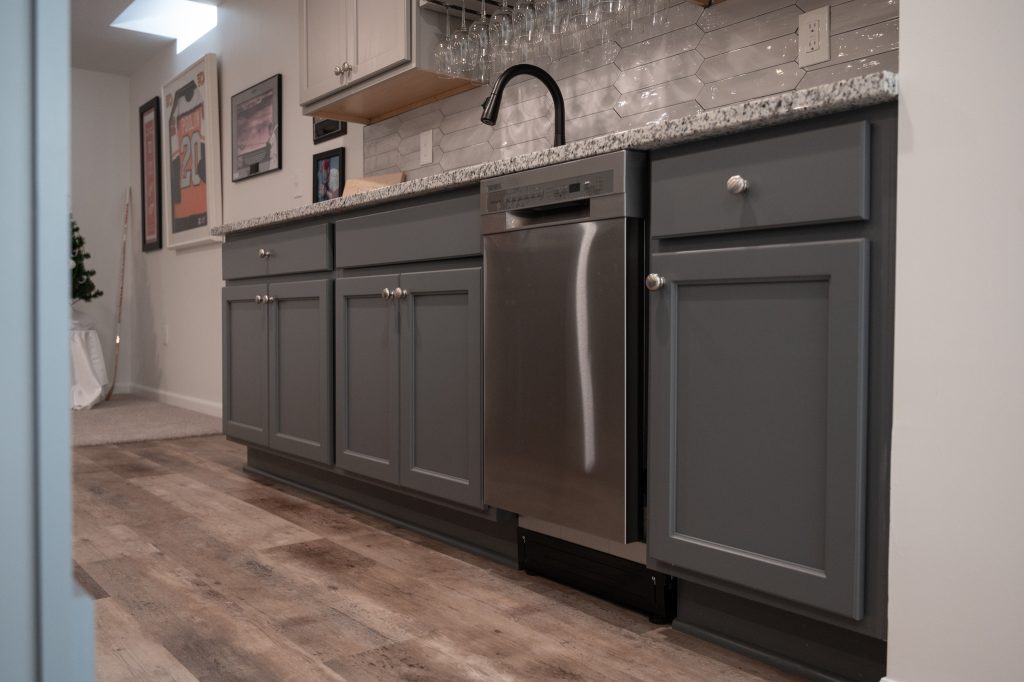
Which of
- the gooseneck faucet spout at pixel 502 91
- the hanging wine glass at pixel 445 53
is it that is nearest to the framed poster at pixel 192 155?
the hanging wine glass at pixel 445 53

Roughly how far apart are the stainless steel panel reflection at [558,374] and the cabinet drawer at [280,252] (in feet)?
2.71

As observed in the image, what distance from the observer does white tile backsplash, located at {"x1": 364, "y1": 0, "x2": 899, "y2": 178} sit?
1.80 m

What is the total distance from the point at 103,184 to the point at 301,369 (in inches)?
164

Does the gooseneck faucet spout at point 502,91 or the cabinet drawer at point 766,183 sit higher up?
the gooseneck faucet spout at point 502,91

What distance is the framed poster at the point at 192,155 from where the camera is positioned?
4.67 m

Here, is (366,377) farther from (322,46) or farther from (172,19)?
(172,19)

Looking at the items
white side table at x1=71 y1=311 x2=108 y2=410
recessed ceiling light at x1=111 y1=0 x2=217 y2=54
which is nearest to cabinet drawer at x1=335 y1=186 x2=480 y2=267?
recessed ceiling light at x1=111 y1=0 x2=217 y2=54

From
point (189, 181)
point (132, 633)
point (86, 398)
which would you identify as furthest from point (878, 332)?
point (86, 398)

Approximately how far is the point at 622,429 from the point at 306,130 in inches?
112

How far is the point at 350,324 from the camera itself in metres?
2.41

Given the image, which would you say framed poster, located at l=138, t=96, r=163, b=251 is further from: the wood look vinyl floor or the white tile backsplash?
the wood look vinyl floor

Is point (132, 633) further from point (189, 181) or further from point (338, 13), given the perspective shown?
point (189, 181)

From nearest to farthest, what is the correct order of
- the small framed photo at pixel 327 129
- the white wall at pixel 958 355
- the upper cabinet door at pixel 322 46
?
the white wall at pixel 958 355 < the upper cabinet door at pixel 322 46 < the small framed photo at pixel 327 129

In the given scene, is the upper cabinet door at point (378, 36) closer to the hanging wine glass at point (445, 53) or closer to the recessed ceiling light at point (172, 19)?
the hanging wine glass at point (445, 53)
